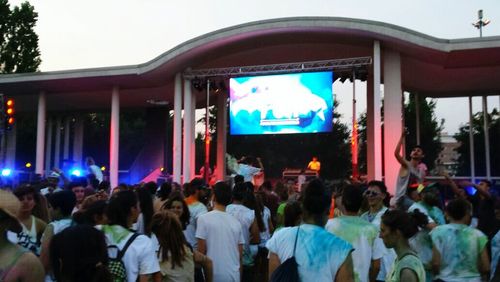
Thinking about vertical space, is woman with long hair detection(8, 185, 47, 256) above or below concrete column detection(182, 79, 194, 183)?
below

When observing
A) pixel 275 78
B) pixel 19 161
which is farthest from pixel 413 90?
pixel 19 161

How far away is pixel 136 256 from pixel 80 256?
1293mm

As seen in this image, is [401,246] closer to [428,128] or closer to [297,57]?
[297,57]

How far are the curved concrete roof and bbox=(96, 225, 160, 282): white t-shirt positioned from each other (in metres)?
13.0

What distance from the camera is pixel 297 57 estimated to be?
747 inches

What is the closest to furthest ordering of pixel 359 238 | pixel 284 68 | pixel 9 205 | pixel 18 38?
1. pixel 9 205
2. pixel 359 238
3. pixel 284 68
4. pixel 18 38

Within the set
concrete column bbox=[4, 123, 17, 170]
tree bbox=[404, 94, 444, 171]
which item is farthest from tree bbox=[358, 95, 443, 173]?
concrete column bbox=[4, 123, 17, 170]

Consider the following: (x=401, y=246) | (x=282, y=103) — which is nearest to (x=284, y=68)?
(x=282, y=103)

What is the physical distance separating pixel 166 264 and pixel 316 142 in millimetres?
38344

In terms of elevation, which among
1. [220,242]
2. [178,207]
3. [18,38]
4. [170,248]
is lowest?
[220,242]

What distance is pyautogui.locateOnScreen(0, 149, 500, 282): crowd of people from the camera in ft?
8.22

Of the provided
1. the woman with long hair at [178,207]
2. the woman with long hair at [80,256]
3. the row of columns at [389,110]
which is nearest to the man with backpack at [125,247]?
the woman with long hair at [80,256]

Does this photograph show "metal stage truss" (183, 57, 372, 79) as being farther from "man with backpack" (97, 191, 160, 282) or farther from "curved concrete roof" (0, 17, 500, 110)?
"man with backpack" (97, 191, 160, 282)

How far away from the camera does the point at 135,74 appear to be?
18.5 meters
